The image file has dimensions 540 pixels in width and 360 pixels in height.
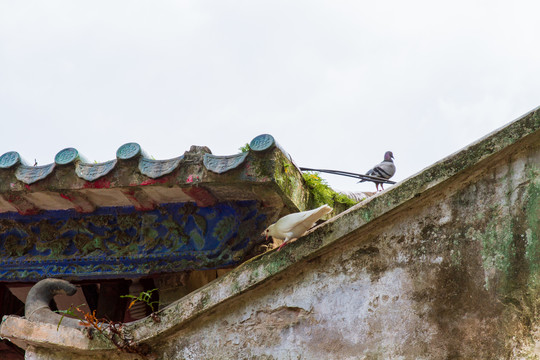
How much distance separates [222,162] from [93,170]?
90 cm

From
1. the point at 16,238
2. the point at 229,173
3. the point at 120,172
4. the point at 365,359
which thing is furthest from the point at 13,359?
the point at 365,359

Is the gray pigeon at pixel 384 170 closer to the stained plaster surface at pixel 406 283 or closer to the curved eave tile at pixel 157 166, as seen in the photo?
the curved eave tile at pixel 157 166

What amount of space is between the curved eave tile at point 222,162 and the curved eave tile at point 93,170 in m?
0.65

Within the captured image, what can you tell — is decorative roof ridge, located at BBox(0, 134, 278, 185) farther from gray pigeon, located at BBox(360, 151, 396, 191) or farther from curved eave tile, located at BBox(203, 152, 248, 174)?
gray pigeon, located at BBox(360, 151, 396, 191)

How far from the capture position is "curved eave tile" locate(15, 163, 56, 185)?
4590 mm

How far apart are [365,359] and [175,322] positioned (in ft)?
3.65

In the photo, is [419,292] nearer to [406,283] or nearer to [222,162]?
[406,283]

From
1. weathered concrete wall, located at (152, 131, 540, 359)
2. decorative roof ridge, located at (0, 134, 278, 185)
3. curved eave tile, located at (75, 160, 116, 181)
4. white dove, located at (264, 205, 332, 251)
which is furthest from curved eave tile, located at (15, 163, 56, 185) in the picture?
white dove, located at (264, 205, 332, 251)

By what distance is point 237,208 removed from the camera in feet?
15.5

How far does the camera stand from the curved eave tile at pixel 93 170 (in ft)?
14.7

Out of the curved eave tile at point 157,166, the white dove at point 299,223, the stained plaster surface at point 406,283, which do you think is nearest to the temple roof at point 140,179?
the curved eave tile at point 157,166

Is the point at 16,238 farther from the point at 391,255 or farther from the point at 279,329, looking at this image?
the point at 391,255

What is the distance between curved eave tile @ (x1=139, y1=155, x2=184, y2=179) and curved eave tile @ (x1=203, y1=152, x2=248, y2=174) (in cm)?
20

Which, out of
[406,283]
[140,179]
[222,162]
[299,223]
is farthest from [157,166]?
[406,283]
